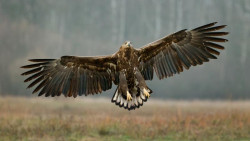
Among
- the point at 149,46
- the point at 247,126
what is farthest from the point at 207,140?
the point at 149,46

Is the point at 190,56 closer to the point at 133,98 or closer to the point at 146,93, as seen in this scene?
the point at 133,98

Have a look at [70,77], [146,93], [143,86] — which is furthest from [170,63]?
[70,77]

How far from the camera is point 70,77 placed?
9883 millimetres

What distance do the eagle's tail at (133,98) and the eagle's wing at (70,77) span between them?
2.58 ft

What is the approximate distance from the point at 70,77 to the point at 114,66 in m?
1.37

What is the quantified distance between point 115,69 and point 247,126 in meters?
7.72

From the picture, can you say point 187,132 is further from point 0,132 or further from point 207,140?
point 0,132

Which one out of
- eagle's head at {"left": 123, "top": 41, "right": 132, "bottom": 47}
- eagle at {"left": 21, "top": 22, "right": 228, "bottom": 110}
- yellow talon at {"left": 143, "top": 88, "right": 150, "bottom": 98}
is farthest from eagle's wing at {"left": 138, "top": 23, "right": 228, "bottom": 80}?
yellow talon at {"left": 143, "top": 88, "right": 150, "bottom": 98}

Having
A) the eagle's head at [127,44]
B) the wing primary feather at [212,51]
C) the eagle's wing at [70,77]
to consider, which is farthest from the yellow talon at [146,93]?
the wing primary feather at [212,51]

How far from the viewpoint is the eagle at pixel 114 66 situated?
368 inches

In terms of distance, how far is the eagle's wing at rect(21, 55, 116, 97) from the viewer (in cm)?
962

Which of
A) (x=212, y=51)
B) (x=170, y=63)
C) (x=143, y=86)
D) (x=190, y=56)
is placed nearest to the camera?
(x=143, y=86)

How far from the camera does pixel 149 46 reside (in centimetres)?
919

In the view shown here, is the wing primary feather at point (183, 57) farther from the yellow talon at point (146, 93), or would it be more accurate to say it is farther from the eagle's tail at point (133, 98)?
the yellow talon at point (146, 93)
